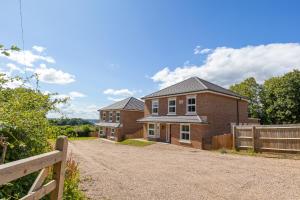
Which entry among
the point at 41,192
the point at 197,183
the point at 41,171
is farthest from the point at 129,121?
the point at 41,192

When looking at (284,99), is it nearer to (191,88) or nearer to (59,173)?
(191,88)

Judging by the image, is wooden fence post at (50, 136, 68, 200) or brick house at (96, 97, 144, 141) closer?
wooden fence post at (50, 136, 68, 200)

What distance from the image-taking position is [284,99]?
130 feet

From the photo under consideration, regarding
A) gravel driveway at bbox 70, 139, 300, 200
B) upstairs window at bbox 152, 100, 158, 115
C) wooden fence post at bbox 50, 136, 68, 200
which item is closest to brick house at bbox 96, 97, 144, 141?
upstairs window at bbox 152, 100, 158, 115

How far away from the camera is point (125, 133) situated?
38969 millimetres

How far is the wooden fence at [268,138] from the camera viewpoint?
16.1m

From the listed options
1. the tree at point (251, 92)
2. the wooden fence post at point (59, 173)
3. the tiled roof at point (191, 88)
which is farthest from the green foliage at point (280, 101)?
the wooden fence post at point (59, 173)

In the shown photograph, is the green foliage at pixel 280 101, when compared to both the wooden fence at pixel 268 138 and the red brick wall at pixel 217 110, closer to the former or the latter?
the red brick wall at pixel 217 110

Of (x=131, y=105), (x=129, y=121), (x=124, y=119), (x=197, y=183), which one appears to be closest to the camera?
(x=197, y=183)

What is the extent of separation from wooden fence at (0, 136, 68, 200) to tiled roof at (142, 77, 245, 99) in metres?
21.8

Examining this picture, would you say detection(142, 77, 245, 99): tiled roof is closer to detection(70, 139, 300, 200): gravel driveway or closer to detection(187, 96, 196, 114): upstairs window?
detection(187, 96, 196, 114): upstairs window

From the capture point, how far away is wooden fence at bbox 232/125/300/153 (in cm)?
1606

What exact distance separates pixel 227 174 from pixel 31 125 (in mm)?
9002

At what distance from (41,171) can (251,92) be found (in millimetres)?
52975
